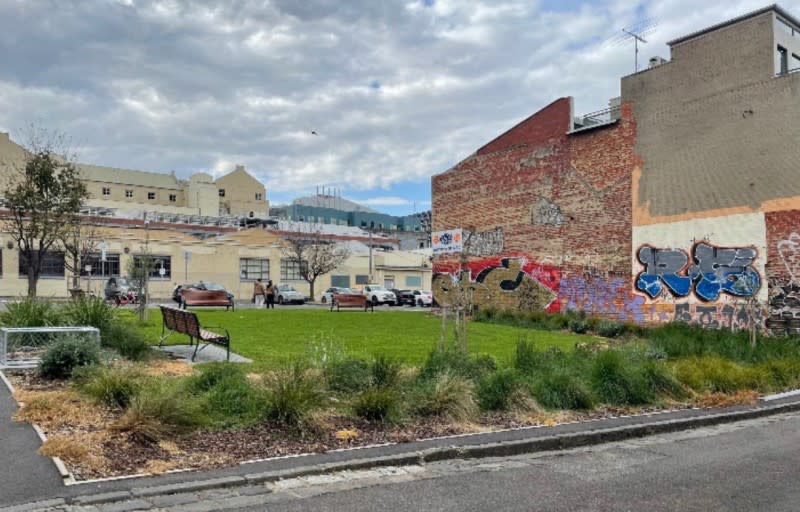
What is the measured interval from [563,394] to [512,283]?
20030 millimetres

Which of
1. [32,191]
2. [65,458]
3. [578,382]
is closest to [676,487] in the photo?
[578,382]

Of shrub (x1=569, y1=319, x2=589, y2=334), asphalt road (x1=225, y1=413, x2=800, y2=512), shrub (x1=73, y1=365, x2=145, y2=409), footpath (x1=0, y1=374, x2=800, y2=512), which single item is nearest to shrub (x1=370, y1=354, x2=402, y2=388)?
footpath (x1=0, y1=374, x2=800, y2=512)

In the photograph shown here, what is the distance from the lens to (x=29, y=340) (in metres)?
12.0

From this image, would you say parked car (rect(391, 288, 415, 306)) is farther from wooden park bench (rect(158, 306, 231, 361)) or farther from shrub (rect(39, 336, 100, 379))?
shrub (rect(39, 336, 100, 379))

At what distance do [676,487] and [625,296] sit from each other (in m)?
18.9

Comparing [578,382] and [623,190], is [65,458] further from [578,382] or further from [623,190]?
[623,190]

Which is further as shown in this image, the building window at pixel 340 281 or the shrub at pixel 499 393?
the building window at pixel 340 281

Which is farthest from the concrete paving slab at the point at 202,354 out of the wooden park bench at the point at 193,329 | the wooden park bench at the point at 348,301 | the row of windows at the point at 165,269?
the row of windows at the point at 165,269

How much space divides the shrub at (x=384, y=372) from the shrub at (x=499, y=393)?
1179mm

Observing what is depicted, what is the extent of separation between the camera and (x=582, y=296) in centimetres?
2598

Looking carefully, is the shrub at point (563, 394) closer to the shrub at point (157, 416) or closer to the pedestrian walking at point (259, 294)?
the shrub at point (157, 416)

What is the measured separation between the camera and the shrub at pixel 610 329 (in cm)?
2250

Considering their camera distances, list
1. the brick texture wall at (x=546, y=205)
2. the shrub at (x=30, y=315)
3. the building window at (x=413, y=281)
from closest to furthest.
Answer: the shrub at (x=30, y=315) < the brick texture wall at (x=546, y=205) < the building window at (x=413, y=281)

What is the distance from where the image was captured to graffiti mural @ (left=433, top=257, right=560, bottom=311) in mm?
27641
